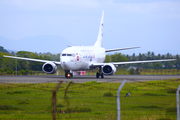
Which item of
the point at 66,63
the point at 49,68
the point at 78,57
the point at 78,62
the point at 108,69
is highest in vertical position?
the point at 78,57

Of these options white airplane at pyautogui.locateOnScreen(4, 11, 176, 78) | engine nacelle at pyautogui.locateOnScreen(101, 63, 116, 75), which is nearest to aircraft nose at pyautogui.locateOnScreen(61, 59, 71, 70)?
white airplane at pyautogui.locateOnScreen(4, 11, 176, 78)

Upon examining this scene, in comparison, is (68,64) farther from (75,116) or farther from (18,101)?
(75,116)

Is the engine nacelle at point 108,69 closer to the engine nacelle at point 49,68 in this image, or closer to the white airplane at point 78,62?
the white airplane at point 78,62

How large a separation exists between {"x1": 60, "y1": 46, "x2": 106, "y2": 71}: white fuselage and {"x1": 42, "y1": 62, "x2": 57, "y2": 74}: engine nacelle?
283cm

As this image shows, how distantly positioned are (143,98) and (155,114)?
4.71m

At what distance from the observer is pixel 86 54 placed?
38.9 meters

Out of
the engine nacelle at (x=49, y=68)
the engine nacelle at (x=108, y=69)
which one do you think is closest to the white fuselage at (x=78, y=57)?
the engine nacelle at (x=108, y=69)

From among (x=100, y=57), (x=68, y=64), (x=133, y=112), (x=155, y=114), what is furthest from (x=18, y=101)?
(x=100, y=57)

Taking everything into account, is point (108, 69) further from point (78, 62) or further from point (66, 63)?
point (66, 63)

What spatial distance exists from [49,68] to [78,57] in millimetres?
4251

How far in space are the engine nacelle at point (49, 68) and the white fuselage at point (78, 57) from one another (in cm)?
283

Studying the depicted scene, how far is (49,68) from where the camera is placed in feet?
126

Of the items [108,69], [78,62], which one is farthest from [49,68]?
[108,69]

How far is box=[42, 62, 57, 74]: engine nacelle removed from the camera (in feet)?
125
